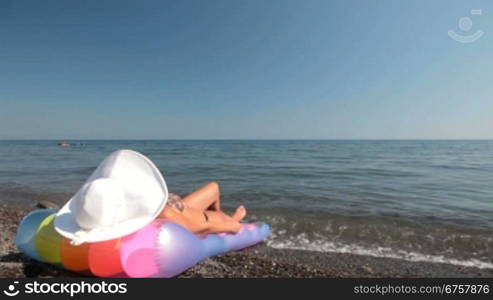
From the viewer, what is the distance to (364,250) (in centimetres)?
575

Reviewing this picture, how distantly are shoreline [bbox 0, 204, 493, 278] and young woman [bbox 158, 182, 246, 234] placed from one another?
19.3 inches

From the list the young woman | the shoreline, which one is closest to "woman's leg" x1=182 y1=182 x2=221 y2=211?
the young woman

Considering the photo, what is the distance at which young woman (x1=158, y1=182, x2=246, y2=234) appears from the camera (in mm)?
3759

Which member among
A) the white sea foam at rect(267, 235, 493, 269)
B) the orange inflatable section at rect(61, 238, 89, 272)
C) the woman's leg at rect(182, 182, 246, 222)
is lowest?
the white sea foam at rect(267, 235, 493, 269)

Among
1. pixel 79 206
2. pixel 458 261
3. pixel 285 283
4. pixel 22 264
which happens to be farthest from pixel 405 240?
pixel 22 264

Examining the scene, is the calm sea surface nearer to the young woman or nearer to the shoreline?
the shoreline

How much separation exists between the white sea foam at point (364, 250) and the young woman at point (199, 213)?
4.09 ft

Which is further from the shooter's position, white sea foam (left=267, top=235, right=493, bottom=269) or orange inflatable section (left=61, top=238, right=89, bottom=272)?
white sea foam (left=267, top=235, right=493, bottom=269)

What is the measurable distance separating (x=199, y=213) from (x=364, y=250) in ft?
11.5

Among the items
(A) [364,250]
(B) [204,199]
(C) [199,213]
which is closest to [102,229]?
(C) [199,213]

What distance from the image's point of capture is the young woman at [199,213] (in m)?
3.76

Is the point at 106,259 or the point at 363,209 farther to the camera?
the point at 363,209

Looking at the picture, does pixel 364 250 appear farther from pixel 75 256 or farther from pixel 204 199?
pixel 75 256

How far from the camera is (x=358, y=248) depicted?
5855 mm
